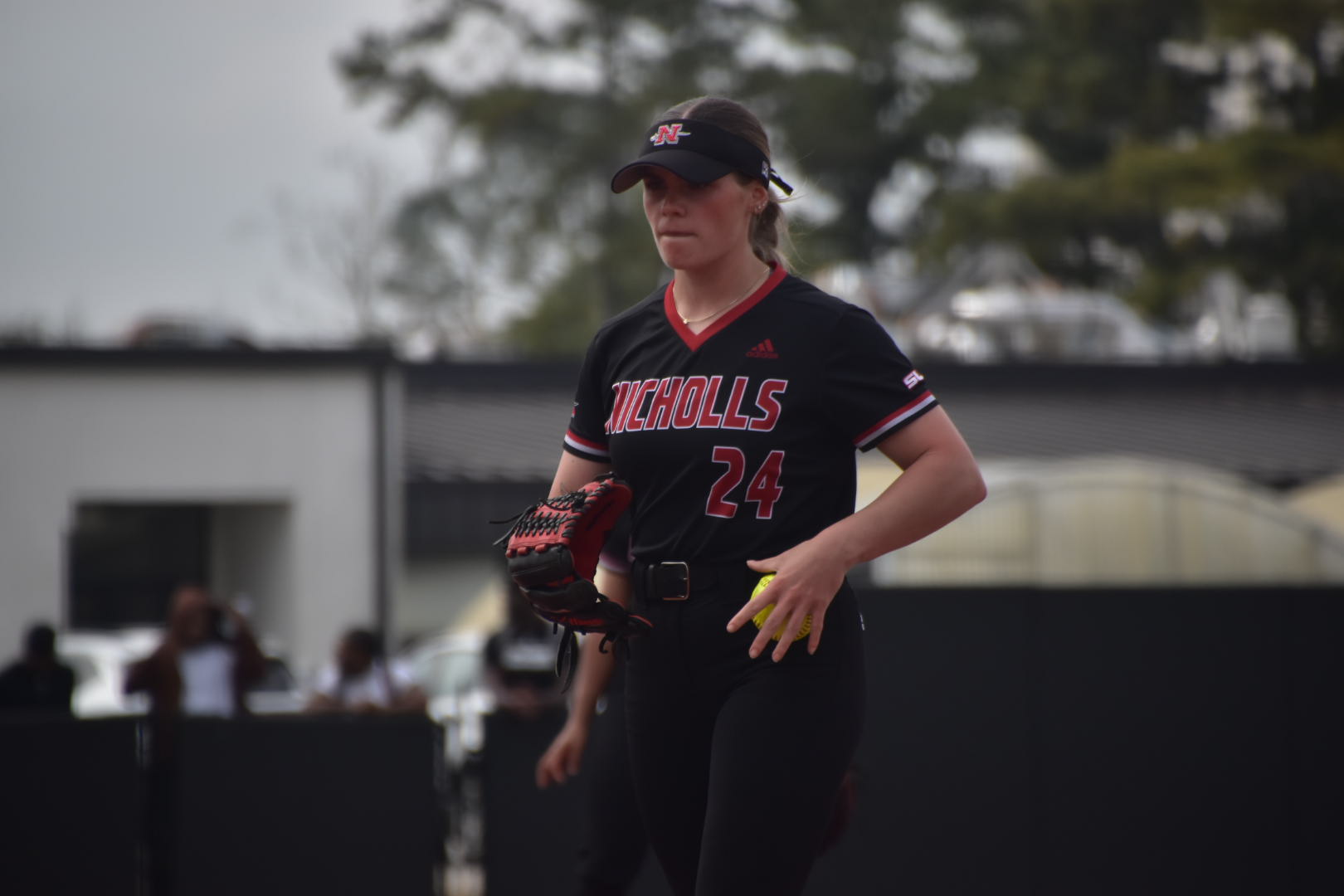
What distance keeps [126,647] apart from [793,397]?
14.5 meters

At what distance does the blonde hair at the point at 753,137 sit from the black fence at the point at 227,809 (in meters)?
4.49

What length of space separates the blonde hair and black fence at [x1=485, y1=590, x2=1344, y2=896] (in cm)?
390

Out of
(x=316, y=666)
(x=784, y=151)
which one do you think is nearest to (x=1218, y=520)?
(x=316, y=666)

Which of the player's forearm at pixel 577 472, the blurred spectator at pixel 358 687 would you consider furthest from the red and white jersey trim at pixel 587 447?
the blurred spectator at pixel 358 687

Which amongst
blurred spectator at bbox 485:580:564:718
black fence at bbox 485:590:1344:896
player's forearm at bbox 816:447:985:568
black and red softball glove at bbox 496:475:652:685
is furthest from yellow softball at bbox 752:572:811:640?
blurred spectator at bbox 485:580:564:718

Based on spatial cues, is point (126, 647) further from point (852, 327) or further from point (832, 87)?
point (832, 87)

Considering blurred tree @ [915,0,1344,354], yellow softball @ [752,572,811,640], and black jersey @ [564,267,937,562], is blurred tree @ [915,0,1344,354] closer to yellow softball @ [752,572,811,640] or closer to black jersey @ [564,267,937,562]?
black jersey @ [564,267,937,562]

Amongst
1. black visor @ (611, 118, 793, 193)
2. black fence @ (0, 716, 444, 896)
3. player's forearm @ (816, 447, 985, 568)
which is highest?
black visor @ (611, 118, 793, 193)

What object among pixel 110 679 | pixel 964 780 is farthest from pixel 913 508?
pixel 110 679

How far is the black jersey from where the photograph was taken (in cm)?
303

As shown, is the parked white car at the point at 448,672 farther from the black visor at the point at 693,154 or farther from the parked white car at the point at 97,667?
the black visor at the point at 693,154

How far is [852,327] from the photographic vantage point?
307 centimetres

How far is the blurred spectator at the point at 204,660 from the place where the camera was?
9.20 meters

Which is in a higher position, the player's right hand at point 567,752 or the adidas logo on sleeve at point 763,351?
the adidas logo on sleeve at point 763,351
